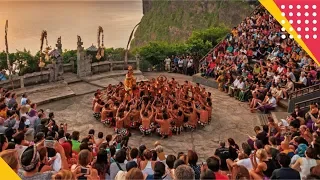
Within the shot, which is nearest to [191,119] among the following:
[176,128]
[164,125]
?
[176,128]

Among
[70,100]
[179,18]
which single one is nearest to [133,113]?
[70,100]

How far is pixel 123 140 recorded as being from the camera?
916 cm

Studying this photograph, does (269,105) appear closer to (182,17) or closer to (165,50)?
(165,50)

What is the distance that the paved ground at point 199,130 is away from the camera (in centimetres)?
1247

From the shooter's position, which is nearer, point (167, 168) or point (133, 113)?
point (167, 168)

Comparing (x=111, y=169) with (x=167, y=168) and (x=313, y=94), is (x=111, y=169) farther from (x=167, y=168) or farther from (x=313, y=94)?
(x=313, y=94)

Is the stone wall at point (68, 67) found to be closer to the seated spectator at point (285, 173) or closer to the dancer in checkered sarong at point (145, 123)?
the dancer in checkered sarong at point (145, 123)

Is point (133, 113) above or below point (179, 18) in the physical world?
below

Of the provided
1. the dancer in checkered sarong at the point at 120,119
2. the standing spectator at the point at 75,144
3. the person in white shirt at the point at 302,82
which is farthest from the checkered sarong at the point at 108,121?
the person in white shirt at the point at 302,82

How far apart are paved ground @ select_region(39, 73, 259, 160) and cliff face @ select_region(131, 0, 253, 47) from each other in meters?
42.2

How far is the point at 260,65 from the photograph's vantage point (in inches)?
761

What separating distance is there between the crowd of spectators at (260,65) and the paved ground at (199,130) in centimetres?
89

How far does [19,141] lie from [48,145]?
2.28ft

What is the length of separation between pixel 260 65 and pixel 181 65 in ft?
20.3
